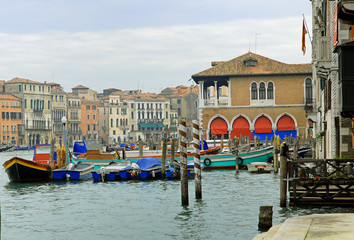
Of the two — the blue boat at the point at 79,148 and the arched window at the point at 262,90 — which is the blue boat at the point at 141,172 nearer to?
the blue boat at the point at 79,148

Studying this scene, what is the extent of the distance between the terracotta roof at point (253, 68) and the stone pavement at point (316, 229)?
127 ft

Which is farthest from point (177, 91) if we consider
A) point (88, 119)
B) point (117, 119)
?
point (88, 119)

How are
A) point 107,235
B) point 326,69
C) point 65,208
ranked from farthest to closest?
point 326,69 < point 65,208 < point 107,235

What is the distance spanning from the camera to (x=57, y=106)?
4215 inches

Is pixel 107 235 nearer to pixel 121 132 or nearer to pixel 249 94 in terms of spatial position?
pixel 249 94

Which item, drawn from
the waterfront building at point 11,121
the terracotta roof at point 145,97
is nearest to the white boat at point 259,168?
the waterfront building at point 11,121

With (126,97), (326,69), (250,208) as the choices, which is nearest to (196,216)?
(250,208)

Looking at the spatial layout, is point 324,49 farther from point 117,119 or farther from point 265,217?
point 117,119

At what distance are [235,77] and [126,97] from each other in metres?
68.6

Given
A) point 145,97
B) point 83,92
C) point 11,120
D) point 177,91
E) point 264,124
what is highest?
point 177,91

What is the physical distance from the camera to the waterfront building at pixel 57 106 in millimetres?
106562

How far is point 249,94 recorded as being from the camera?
156 ft

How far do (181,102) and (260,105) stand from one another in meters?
67.4

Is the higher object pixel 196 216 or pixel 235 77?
pixel 235 77
